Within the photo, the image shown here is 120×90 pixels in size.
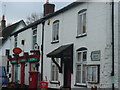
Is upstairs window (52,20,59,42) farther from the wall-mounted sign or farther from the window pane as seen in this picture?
the wall-mounted sign

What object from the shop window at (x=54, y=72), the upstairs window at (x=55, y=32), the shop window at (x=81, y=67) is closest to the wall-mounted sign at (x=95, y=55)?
the shop window at (x=81, y=67)

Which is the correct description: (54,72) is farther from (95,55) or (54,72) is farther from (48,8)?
(48,8)

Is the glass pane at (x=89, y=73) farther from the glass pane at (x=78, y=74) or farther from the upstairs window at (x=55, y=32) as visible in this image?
the upstairs window at (x=55, y=32)

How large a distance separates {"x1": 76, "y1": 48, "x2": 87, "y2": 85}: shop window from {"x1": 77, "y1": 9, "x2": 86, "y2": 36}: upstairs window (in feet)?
3.35

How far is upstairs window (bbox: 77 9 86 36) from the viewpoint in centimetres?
1470

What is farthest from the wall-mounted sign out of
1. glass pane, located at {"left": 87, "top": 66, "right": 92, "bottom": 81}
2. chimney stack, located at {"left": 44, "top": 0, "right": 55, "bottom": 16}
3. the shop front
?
chimney stack, located at {"left": 44, "top": 0, "right": 55, "bottom": 16}

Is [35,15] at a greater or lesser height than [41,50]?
greater

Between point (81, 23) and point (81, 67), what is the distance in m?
2.47

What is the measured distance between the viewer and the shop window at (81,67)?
1423 cm

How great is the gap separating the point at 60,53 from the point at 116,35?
13.0 feet

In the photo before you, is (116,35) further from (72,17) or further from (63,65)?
(63,65)

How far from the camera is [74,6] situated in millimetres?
15492

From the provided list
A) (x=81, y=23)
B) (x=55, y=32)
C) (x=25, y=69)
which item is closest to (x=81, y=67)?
(x=81, y=23)

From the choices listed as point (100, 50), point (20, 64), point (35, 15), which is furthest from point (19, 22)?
point (100, 50)
